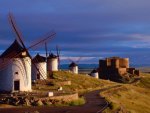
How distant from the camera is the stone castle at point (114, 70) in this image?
12412 centimetres

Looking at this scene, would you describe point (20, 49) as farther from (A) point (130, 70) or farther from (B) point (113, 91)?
(A) point (130, 70)

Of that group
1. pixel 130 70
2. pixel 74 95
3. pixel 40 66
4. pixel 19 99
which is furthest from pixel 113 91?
pixel 130 70

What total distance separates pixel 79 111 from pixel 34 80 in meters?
29.0

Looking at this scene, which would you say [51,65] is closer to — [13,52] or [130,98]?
[130,98]

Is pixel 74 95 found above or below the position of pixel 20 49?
below

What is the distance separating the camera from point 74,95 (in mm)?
54406

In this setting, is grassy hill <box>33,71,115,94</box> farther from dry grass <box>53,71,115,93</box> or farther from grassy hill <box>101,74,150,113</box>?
grassy hill <box>101,74,150,113</box>

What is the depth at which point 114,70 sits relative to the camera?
409 feet

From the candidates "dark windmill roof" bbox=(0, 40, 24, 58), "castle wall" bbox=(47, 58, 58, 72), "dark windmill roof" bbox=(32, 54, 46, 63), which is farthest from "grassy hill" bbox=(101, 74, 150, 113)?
"castle wall" bbox=(47, 58, 58, 72)

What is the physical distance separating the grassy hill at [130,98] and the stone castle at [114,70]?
6501 mm

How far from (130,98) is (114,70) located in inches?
1996

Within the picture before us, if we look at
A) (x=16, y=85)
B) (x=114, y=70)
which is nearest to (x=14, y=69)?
(x=16, y=85)

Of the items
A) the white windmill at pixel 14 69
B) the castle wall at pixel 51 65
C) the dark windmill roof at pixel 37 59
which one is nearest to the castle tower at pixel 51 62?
the castle wall at pixel 51 65

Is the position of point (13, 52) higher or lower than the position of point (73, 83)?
higher
